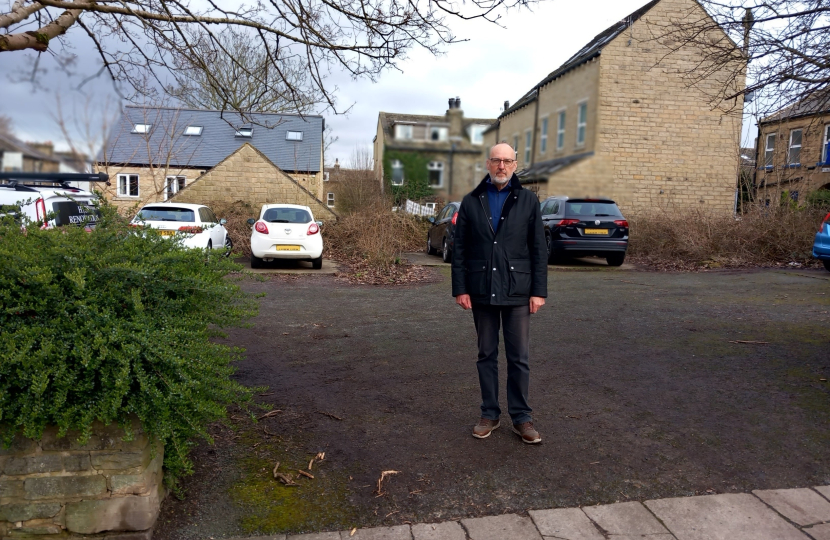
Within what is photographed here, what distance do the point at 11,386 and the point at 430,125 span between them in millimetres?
2278

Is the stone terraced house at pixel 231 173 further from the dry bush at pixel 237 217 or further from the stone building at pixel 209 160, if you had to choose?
the dry bush at pixel 237 217

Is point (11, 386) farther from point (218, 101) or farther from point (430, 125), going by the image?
point (218, 101)

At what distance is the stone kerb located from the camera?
2.81 metres

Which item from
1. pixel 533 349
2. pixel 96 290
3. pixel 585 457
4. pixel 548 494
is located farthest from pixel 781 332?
pixel 96 290

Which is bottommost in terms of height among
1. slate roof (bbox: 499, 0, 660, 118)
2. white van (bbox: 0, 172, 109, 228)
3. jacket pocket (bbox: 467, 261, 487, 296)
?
jacket pocket (bbox: 467, 261, 487, 296)

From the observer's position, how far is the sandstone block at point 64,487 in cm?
281

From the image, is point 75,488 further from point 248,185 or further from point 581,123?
point 248,185

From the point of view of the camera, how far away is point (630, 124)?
382cm

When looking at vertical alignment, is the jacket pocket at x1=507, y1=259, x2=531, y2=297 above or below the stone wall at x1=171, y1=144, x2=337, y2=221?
below

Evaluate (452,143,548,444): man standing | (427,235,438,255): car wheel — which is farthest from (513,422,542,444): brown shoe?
(427,235,438,255): car wheel

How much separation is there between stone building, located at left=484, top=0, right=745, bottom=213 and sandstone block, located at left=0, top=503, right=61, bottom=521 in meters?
2.70

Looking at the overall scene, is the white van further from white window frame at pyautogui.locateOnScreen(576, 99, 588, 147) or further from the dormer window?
white window frame at pyautogui.locateOnScreen(576, 99, 588, 147)

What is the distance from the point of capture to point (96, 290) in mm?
3072

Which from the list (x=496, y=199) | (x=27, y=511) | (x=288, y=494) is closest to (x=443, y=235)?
(x=496, y=199)
